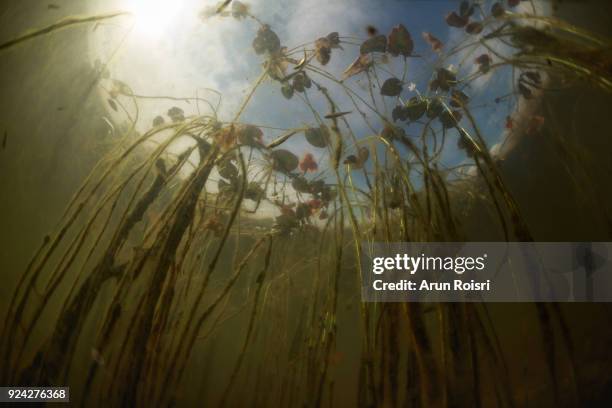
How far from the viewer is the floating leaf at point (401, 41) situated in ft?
3.96

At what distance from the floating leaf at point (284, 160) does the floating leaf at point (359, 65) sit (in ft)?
1.35

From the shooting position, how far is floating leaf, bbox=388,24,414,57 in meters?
1.21

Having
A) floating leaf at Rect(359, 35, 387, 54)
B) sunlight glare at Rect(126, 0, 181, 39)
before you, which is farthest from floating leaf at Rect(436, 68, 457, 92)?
sunlight glare at Rect(126, 0, 181, 39)

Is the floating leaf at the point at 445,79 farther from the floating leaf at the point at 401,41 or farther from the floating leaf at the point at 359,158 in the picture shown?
the floating leaf at the point at 359,158

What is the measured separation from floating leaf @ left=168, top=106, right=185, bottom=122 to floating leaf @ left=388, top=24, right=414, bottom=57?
0.90 metres

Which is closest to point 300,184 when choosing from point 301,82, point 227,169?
point 227,169

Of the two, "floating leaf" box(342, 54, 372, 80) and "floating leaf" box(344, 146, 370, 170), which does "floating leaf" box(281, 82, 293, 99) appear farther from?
"floating leaf" box(344, 146, 370, 170)

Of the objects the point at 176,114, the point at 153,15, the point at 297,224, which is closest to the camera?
the point at 153,15

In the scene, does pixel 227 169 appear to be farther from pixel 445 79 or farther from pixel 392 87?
pixel 445 79

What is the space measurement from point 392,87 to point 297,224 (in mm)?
730

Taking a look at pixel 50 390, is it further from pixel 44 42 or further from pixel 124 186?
pixel 44 42

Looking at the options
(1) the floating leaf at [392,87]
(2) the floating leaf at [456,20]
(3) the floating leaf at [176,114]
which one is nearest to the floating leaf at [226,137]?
(3) the floating leaf at [176,114]

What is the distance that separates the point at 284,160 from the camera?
4.39 feet

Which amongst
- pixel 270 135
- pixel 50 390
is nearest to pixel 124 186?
pixel 270 135
